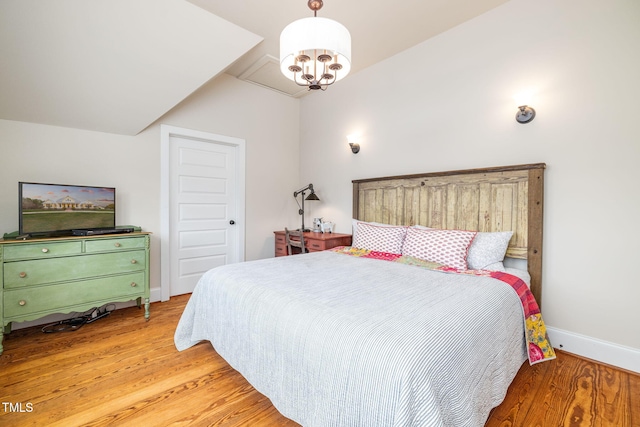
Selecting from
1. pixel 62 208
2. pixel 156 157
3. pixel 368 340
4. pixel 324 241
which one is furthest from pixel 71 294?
pixel 368 340

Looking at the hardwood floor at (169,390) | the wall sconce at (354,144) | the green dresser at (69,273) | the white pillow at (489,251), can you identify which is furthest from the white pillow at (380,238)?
the green dresser at (69,273)

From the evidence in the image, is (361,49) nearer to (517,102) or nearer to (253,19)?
(253,19)

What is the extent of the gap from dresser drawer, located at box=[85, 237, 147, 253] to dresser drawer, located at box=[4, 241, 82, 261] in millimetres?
74

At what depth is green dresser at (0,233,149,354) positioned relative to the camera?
6.88 ft

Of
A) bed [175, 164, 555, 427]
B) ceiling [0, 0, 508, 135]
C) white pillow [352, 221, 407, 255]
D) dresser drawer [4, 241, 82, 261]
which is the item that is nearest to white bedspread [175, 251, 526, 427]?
bed [175, 164, 555, 427]

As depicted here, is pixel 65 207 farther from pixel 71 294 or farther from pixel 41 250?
pixel 71 294

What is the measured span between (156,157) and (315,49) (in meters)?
2.48

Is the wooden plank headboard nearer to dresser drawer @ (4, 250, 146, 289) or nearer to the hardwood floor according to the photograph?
the hardwood floor

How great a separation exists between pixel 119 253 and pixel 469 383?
287cm

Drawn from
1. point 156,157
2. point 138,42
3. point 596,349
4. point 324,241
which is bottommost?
point 596,349

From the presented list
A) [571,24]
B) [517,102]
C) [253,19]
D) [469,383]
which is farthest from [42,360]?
[571,24]

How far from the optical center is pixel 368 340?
1.07m

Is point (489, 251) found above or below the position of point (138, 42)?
below

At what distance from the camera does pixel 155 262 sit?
3188 mm
